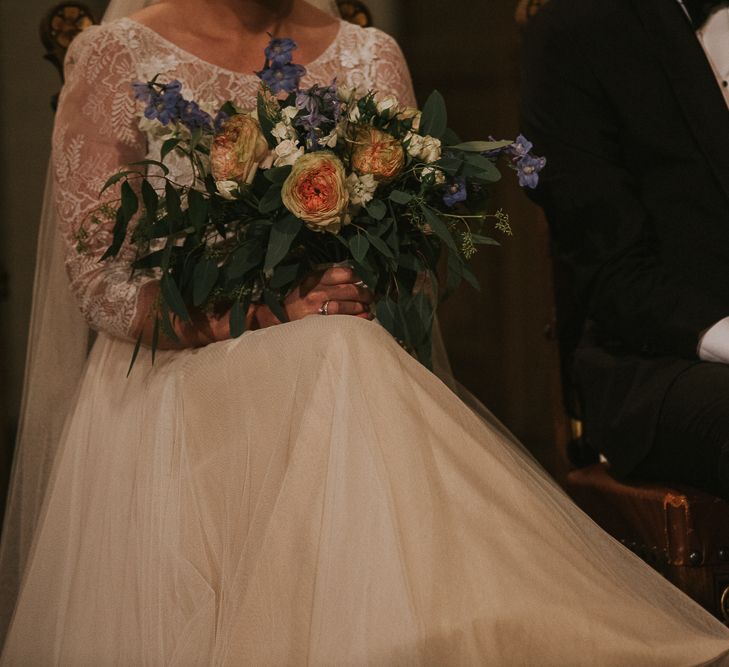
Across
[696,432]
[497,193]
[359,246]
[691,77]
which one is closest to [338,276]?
[359,246]

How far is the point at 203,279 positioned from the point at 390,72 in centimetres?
80

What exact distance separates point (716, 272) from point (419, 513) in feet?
3.17

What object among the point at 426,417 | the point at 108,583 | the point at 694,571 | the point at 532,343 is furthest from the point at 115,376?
the point at 532,343

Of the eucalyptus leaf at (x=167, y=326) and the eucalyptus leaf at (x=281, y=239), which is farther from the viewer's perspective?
the eucalyptus leaf at (x=167, y=326)

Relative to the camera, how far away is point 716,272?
2.24 meters

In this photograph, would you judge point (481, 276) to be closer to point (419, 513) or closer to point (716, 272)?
point (716, 272)

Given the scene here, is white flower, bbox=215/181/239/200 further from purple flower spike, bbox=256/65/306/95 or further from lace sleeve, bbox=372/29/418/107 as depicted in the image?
lace sleeve, bbox=372/29/418/107

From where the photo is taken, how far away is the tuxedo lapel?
222 centimetres

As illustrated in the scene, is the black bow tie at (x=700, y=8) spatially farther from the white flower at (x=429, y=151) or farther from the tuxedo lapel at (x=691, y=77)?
the white flower at (x=429, y=151)

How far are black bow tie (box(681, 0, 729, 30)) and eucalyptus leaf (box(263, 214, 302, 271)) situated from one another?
99cm

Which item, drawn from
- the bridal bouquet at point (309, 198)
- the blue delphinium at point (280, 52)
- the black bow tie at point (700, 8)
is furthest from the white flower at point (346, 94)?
the black bow tie at point (700, 8)

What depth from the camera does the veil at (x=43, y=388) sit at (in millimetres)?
2314

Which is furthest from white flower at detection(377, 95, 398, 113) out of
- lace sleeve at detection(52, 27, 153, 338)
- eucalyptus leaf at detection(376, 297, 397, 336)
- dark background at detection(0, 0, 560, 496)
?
dark background at detection(0, 0, 560, 496)

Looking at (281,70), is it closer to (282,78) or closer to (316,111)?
(282,78)
